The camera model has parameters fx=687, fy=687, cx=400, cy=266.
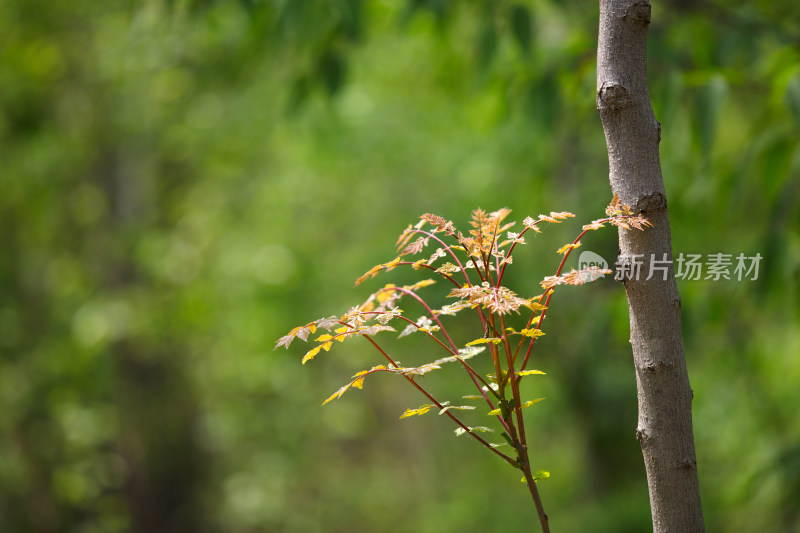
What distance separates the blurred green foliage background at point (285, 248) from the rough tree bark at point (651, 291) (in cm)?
129

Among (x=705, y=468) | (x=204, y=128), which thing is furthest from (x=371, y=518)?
(x=204, y=128)

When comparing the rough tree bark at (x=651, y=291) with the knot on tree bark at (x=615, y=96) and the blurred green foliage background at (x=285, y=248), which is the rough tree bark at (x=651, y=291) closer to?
the knot on tree bark at (x=615, y=96)

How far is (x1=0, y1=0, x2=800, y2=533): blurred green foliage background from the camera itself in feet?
9.28

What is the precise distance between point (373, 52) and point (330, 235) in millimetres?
1324

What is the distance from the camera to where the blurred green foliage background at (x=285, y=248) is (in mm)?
2828

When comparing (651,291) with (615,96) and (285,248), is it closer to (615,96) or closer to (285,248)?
(615,96)

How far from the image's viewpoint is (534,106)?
2.04 m

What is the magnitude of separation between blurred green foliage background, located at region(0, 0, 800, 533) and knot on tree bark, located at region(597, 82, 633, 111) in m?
1.31

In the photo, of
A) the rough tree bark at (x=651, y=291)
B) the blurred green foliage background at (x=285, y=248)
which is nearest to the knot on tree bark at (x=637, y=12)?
the rough tree bark at (x=651, y=291)

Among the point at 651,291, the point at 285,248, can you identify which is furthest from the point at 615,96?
the point at 285,248

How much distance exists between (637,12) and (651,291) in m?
0.29

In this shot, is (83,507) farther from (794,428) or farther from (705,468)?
(794,428)

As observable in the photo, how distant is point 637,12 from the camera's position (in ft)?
2.32

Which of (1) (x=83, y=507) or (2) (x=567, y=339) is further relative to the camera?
(1) (x=83, y=507)
